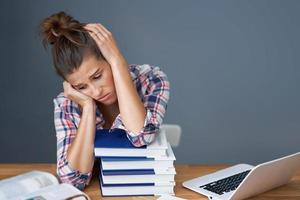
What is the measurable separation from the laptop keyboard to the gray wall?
1.50 m

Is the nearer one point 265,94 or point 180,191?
point 180,191

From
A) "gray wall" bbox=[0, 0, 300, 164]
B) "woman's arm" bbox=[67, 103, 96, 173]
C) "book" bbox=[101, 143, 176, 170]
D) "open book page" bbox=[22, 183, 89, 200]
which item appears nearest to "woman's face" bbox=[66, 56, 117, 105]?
"woman's arm" bbox=[67, 103, 96, 173]

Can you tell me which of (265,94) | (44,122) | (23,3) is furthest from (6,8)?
(265,94)

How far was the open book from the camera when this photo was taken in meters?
1.49

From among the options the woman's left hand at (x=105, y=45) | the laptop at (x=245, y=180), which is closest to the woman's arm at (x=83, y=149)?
the woman's left hand at (x=105, y=45)

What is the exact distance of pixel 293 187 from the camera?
1761mm

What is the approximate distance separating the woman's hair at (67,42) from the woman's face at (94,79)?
18mm

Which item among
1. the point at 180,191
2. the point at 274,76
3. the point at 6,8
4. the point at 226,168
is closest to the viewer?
the point at 180,191

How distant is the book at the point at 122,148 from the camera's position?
1638mm

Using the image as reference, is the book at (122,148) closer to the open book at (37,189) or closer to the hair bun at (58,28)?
the open book at (37,189)

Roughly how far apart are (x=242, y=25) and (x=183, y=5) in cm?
37

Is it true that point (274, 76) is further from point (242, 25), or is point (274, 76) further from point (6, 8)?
point (6, 8)

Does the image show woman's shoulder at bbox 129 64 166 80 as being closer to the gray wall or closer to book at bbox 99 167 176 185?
book at bbox 99 167 176 185

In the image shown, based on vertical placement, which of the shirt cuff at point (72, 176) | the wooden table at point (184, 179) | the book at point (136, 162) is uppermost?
the book at point (136, 162)
